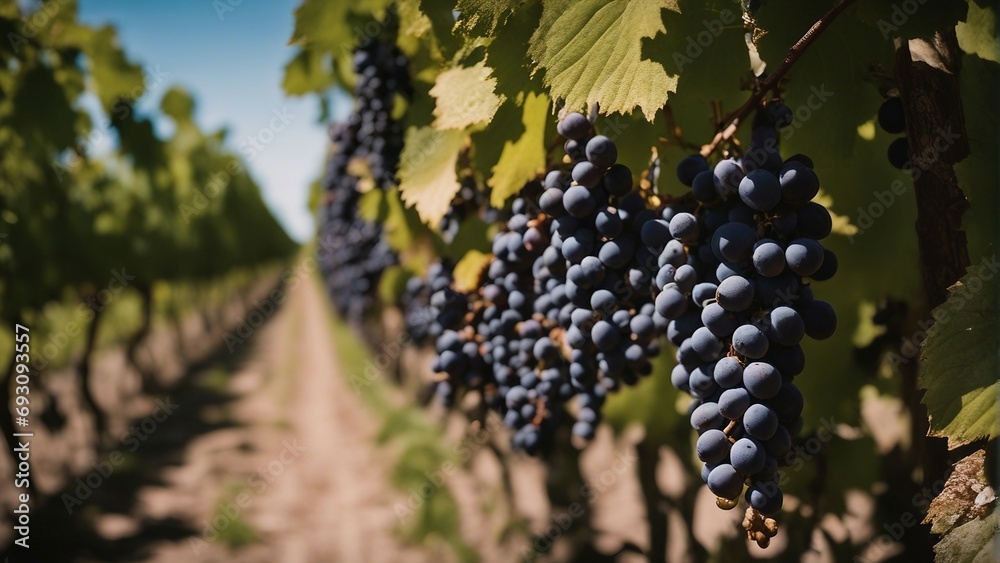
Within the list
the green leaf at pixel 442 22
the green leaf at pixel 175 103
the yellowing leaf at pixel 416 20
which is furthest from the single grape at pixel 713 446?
the green leaf at pixel 175 103

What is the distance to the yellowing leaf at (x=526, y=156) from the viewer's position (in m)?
1.70

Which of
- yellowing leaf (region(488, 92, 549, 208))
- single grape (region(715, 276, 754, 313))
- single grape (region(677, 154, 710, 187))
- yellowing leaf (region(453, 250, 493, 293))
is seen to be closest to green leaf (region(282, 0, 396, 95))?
yellowing leaf (region(453, 250, 493, 293))

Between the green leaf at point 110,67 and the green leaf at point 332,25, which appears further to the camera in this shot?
the green leaf at point 110,67

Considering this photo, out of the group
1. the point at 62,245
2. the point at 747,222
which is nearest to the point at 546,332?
the point at 747,222

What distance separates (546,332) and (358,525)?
4965 mm

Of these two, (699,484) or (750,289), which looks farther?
(699,484)

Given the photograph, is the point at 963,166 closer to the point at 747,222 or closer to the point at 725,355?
the point at 747,222

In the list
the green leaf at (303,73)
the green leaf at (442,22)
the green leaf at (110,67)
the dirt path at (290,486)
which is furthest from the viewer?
the dirt path at (290,486)

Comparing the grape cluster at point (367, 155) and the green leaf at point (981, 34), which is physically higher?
the grape cluster at point (367, 155)

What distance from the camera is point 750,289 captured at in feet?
3.75

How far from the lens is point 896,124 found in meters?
1.45

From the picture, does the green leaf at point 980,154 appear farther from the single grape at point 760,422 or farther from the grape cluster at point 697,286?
the single grape at point 760,422

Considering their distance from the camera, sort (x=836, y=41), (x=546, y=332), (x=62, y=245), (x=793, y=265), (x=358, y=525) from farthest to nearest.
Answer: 1. (x=62, y=245)
2. (x=358, y=525)
3. (x=546, y=332)
4. (x=836, y=41)
5. (x=793, y=265)

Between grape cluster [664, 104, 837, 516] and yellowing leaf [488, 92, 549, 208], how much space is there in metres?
0.53
